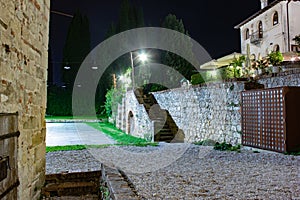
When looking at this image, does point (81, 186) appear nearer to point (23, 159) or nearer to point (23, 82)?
point (23, 159)

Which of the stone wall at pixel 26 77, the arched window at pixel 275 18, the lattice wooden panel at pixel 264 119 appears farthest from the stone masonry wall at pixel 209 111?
the arched window at pixel 275 18

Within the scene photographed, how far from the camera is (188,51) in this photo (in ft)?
67.4

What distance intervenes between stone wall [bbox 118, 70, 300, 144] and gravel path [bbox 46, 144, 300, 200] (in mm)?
1328

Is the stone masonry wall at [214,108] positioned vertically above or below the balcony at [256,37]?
below

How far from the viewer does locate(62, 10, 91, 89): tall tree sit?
2905 cm

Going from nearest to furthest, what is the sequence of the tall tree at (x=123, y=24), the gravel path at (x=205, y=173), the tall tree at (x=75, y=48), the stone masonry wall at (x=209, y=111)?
the gravel path at (x=205, y=173) → the stone masonry wall at (x=209, y=111) → the tall tree at (x=123, y=24) → the tall tree at (x=75, y=48)

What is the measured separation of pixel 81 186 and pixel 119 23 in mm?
23654

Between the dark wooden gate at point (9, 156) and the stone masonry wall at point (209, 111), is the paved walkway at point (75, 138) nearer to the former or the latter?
the stone masonry wall at point (209, 111)

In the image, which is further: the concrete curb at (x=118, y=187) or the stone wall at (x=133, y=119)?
the stone wall at (x=133, y=119)

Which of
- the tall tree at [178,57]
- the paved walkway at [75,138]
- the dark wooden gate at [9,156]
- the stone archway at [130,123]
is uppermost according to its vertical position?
the tall tree at [178,57]

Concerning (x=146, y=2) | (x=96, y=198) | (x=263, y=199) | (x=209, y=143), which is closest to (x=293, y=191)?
(x=263, y=199)

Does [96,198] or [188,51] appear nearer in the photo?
[96,198]

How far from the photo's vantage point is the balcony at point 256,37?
19.8m

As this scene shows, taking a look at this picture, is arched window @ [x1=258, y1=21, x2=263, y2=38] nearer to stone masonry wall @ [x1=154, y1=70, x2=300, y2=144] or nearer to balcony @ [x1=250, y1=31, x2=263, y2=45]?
balcony @ [x1=250, y1=31, x2=263, y2=45]
